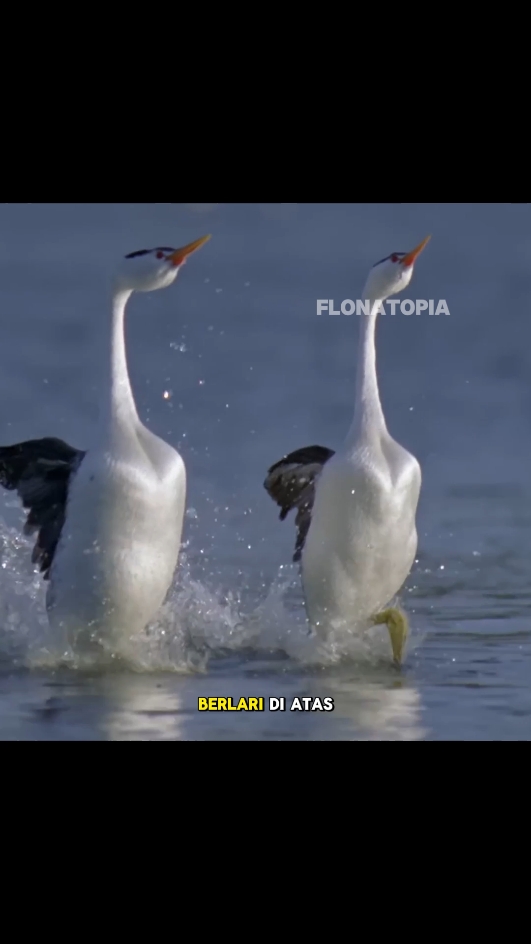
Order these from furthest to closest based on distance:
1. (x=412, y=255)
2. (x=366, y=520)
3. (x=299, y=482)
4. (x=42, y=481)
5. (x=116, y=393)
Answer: (x=299, y=482)
(x=412, y=255)
(x=42, y=481)
(x=366, y=520)
(x=116, y=393)

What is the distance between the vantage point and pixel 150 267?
30.0ft

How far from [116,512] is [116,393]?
1.58ft

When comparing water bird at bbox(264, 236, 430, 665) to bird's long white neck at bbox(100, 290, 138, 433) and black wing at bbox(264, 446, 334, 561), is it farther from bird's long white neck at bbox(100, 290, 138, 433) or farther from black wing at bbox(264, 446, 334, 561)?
bird's long white neck at bbox(100, 290, 138, 433)

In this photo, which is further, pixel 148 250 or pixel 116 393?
pixel 148 250

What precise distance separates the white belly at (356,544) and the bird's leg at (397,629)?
0.33ft

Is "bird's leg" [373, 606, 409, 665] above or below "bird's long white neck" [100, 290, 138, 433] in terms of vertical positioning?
below

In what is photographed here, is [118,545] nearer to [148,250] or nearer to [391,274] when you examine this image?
[148,250]

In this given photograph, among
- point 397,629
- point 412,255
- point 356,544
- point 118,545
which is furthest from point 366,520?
point 412,255

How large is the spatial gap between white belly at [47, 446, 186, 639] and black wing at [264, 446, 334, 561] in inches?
31.7

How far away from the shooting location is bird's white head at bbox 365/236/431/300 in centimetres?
944

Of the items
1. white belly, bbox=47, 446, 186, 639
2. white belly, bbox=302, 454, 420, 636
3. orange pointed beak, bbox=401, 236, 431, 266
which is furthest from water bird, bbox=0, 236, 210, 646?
orange pointed beak, bbox=401, 236, 431, 266

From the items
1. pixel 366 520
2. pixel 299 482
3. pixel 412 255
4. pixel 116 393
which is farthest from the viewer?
pixel 299 482

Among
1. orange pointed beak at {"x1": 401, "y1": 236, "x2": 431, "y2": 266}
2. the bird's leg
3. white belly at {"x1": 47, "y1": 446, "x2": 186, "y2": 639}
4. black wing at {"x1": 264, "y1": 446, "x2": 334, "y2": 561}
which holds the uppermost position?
orange pointed beak at {"x1": 401, "y1": 236, "x2": 431, "y2": 266}

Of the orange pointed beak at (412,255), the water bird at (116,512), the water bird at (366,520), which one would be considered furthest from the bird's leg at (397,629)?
the orange pointed beak at (412,255)
